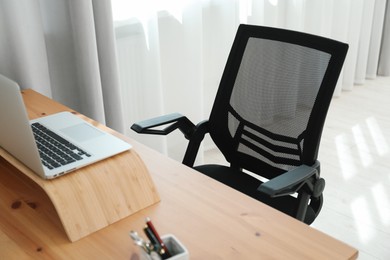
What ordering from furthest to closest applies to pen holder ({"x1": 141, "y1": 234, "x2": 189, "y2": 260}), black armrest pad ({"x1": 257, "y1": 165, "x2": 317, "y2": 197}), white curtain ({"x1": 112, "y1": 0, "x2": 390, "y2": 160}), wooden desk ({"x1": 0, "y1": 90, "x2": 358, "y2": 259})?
white curtain ({"x1": 112, "y1": 0, "x2": 390, "y2": 160}), black armrest pad ({"x1": 257, "y1": 165, "x2": 317, "y2": 197}), wooden desk ({"x1": 0, "y1": 90, "x2": 358, "y2": 259}), pen holder ({"x1": 141, "y1": 234, "x2": 189, "y2": 260})

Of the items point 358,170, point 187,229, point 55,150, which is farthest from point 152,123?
point 358,170

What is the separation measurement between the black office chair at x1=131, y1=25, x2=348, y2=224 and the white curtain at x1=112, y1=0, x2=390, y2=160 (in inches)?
30.2

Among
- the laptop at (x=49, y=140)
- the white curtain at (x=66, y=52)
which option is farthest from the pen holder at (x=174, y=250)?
the white curtain at (x=66, y=52)

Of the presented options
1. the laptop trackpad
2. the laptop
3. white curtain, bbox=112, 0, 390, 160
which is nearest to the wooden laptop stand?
the laptop

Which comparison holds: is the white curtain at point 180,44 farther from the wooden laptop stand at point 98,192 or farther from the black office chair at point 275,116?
the wooden laptop stand at point 98,192

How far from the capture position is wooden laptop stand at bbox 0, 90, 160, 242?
3.51 ft

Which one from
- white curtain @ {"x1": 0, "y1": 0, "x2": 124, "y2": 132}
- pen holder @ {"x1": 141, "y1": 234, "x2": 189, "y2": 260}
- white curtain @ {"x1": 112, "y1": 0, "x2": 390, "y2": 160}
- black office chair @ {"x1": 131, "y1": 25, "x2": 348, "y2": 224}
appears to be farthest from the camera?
white curtain @ {"x1": 112, "y1": 0, "x2": 390, "y2": 160}

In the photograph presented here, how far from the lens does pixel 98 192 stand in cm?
111

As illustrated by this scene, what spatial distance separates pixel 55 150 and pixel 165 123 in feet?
1.83

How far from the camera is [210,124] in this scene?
1799mm

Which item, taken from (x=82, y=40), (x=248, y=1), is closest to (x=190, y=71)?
(x=248, y=1)

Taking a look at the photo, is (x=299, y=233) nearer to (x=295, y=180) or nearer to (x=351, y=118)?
(x=295, y=180)

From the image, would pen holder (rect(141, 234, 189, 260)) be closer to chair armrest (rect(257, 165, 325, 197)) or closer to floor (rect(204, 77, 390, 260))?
chair armrest (rect(257, 165, 325, 197))

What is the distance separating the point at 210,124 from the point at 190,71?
36.8 inches
